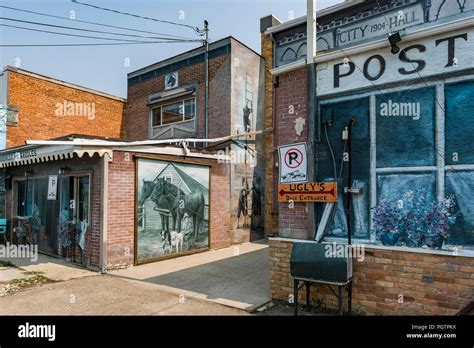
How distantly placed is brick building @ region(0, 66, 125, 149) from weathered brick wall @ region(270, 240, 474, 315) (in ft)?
45.7

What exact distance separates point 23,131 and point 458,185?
15.4 metres

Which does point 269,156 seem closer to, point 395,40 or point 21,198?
point 395,40

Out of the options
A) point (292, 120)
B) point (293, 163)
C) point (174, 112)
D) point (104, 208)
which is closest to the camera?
point (293, 163)

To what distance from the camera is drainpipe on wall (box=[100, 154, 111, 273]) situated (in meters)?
7.69

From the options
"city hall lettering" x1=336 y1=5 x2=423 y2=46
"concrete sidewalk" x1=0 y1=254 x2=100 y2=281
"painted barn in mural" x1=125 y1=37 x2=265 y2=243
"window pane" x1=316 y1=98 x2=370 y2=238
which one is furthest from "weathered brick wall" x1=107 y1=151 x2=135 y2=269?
"city hall lettering" x1=336 y1=5 x2=423 y2=46

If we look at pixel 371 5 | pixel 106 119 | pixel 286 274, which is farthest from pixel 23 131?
pixel 371 5

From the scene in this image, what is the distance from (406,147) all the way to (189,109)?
1065 cm

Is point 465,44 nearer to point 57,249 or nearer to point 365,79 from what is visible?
point 365,79

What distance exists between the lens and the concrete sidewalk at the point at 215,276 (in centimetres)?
586

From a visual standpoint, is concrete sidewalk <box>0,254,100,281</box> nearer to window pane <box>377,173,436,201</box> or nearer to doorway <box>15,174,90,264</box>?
doorway <box>15,174,90,264</box>

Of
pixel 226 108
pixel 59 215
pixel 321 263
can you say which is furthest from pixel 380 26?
pixel 59 215

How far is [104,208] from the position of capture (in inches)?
306

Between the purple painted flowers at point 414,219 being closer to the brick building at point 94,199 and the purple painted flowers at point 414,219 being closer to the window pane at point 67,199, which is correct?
the brick building at point 94,199

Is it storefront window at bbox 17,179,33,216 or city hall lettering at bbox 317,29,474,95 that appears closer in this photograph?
city hall lettering at bbox 317,29,474,95
